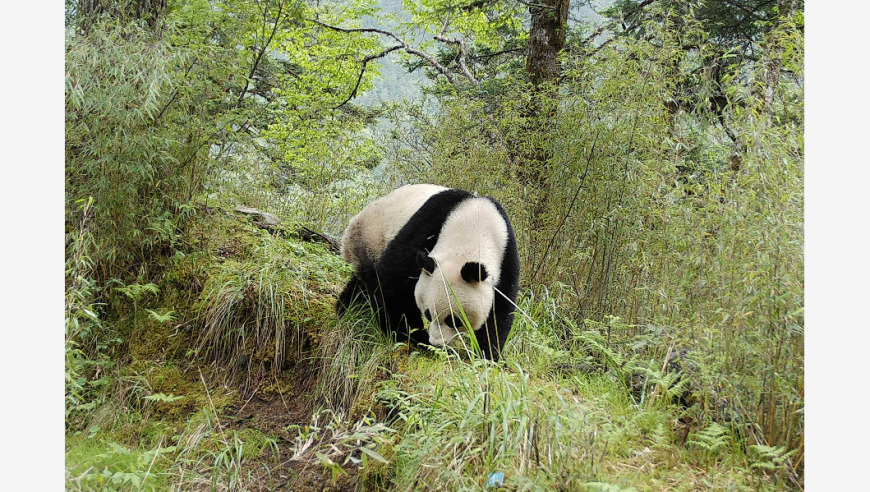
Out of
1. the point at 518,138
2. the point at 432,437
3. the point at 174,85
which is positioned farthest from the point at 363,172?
the point at 432,437

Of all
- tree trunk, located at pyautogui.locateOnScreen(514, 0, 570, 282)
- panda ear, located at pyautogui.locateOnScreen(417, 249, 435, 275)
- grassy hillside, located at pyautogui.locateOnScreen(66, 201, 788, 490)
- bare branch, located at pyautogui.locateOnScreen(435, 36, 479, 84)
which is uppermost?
bare branch, located at pyautogui.locateOnScreen(435, 36, 479, 84)

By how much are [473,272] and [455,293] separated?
18cm

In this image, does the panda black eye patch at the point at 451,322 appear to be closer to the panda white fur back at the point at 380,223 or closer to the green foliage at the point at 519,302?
the green foliage at the point at 519,302

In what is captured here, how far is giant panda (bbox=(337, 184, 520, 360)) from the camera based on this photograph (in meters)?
3.57

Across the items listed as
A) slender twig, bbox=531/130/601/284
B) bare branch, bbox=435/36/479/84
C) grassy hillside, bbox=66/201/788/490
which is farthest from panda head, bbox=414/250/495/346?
bare branch, bbox=435/36/479/84

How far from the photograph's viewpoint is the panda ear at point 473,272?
3.46 meters

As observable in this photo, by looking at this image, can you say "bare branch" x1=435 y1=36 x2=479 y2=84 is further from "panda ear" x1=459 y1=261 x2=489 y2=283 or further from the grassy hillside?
"panda ear" x1=459 y1=261 x2=489 y2=283

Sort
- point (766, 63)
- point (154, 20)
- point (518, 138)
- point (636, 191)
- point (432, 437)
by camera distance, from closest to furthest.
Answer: point (432, 437) < point (766, 63) < point (636, 191) < point (154, 20) < point (518, 138)

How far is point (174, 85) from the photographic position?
4.49 meters

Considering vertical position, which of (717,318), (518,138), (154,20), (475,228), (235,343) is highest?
(154,20)

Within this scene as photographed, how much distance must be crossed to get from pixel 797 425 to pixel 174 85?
481 cm

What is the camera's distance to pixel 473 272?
3477 mm

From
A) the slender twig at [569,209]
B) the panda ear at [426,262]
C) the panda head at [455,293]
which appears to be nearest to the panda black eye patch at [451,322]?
the panda head at [455,293]

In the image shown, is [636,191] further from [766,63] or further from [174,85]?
[174,85]
